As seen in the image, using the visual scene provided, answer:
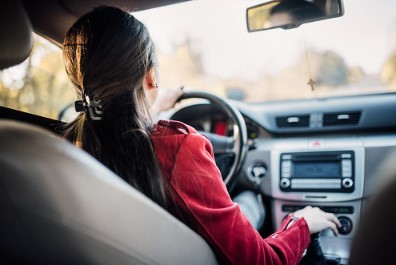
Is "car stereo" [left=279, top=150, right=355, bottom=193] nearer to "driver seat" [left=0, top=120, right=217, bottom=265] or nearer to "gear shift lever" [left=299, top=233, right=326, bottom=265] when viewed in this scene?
"gear shift lever" [left=299, top=233, right=326, bottom=265]

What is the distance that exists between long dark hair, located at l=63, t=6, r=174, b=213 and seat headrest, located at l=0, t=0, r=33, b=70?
A: 0.17 meters

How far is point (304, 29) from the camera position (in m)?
2.14

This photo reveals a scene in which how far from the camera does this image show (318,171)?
2445 mm

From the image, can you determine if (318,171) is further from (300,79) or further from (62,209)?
(62,209)

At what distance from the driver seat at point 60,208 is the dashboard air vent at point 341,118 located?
2.08m

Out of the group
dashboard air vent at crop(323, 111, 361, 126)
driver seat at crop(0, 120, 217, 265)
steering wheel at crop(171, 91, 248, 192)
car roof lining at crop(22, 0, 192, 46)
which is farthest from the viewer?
dashboard air vent at crop(323, 111, 361, 126)

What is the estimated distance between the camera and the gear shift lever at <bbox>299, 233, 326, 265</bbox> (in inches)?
69.3

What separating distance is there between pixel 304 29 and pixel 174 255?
5.20ft

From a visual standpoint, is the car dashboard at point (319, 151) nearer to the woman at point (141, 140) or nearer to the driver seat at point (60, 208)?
the woman at point (141, 140)

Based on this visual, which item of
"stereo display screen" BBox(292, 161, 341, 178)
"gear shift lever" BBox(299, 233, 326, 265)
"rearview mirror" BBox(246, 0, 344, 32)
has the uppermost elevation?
"rearview mirror" BBox(246, 0, 344, 32)

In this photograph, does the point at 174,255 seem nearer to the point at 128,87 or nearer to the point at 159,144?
the point at 159,144

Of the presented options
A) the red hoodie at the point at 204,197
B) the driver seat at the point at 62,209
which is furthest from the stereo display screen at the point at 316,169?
the driver seat at the point at 62,209

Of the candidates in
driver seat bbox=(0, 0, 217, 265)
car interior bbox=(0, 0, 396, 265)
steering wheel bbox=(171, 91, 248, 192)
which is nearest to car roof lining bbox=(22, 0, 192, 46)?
car interior bbox=(0, 0, 396, 265)

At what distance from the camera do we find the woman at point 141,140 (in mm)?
1136
